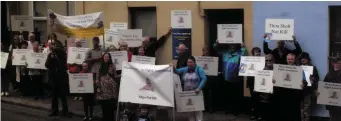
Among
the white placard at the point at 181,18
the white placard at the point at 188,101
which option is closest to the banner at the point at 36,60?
the white placard at the point at 181,18

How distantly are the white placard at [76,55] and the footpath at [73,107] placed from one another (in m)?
1.26

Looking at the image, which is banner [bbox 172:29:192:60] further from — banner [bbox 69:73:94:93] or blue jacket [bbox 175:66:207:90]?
banner [bbox 69:73:94:93]

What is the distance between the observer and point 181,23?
13.9 metres

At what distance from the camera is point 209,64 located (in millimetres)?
13320

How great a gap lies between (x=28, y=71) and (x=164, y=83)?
6.41 metres

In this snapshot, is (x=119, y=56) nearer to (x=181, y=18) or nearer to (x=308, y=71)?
(x=181, y=18)

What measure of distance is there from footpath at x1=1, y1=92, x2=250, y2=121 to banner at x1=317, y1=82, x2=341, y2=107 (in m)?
2.54

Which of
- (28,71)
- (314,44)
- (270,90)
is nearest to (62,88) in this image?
(28,71)

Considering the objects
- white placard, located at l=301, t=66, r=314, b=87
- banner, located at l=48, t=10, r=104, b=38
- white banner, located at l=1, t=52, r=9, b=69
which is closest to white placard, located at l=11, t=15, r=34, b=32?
white banner, located at l=1, t=52, r=9, b=69

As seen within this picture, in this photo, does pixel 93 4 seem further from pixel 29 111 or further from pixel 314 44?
pixel 314 44

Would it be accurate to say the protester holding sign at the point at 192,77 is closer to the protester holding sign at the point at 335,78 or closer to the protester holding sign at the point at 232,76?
the protester holding sign at the point at 232,76

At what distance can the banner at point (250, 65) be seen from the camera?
41.0ft

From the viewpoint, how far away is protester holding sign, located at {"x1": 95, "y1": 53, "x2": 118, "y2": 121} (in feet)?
40.3

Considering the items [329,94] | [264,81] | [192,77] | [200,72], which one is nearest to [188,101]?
[192,77]
